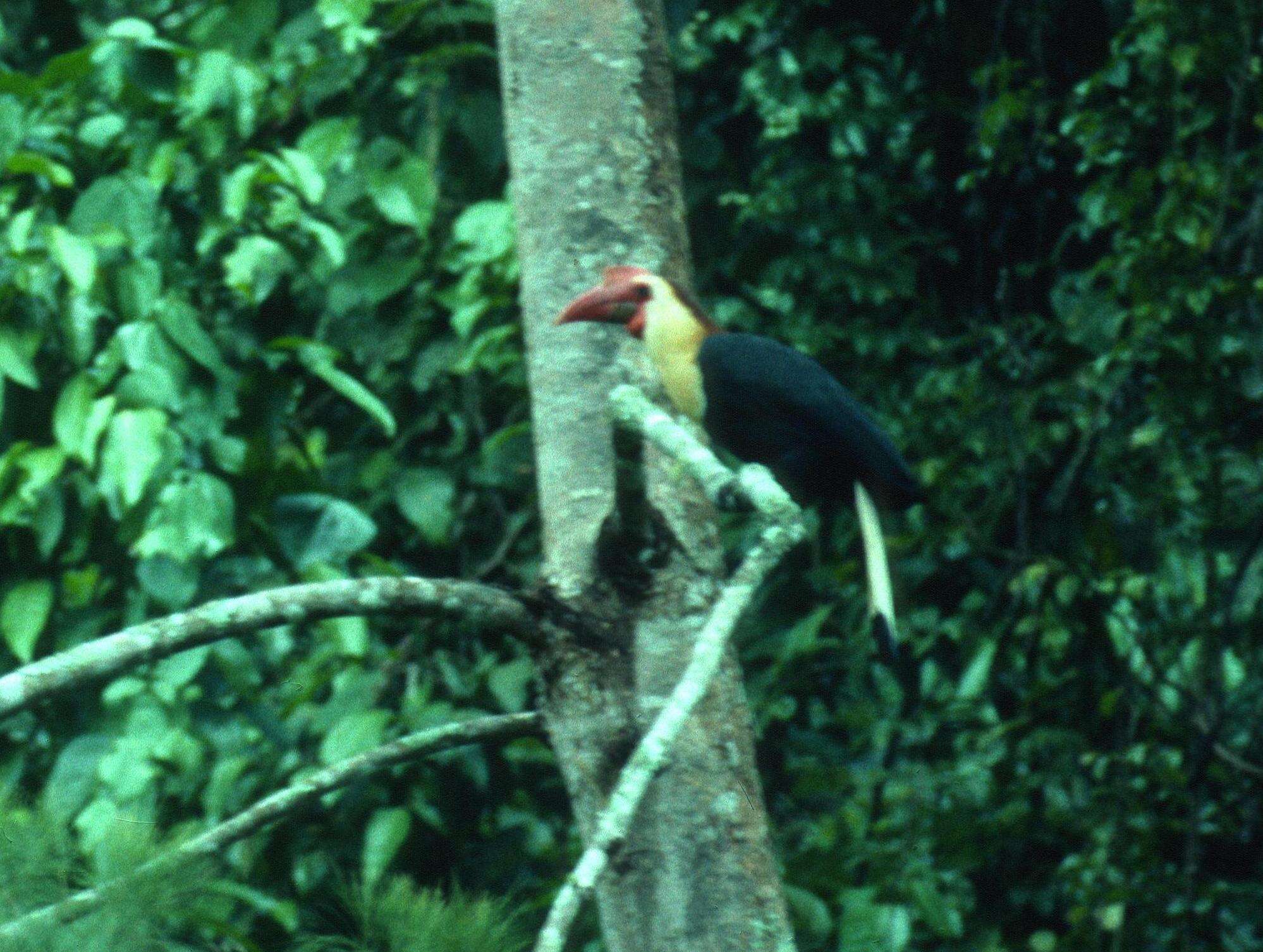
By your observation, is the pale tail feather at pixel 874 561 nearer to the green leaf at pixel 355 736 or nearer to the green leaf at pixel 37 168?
the green leaf at pixel 355 736

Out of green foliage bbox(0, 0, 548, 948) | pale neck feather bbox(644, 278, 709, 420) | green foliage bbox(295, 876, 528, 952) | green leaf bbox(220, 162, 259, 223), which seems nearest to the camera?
green foliage bbox(295, 876, 528, 952)

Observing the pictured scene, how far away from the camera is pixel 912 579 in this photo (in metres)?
3.20

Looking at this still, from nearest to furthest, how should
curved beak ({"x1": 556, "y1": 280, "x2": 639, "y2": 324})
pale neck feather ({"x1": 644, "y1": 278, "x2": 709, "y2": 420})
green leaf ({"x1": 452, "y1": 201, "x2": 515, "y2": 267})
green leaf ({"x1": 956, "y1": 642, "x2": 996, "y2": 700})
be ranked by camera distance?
curved beak ({"x1": 556, "y1": 280, "x2": 639, "y2": 324}), pale neck feather ({"x1": 644, "y1": 278, "x2": 709, "y2": 420}), green leaf ({"x1": 452, "y1": 201, "x2": 515, "y2": 267}), green leaf ({"x1": 956, "y1": 642, "x2": 996, "y2": 700})

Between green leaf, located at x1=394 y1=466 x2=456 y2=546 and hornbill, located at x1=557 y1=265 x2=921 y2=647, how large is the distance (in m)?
0.81

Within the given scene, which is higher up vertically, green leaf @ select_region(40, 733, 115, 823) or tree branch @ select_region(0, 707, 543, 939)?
tree branch @ select_region(0, 707, 543, 939)

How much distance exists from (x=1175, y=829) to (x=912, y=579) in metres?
0.64

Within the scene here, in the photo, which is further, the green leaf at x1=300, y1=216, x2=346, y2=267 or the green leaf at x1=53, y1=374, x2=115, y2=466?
the green leaf at x1=300, y1=216, x2=346, y2=267

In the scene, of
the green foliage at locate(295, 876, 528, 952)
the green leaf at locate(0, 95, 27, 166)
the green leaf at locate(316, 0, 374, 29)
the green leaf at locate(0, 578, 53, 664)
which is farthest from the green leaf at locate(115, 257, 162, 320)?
the green foliage at locate(295, 876, 528, 952)

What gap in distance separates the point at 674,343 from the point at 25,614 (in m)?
0.98

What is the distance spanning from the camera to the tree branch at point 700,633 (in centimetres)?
98

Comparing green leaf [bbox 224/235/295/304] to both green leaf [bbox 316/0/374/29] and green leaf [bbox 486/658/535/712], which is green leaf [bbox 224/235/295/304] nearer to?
green leaf [bbox 316/0/374/29]

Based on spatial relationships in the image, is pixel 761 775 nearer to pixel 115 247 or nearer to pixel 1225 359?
pixel 1225 359

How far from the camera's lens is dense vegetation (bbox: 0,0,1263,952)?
2326 mm

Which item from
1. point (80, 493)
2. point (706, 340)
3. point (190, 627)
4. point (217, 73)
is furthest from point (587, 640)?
point (217, 73)
